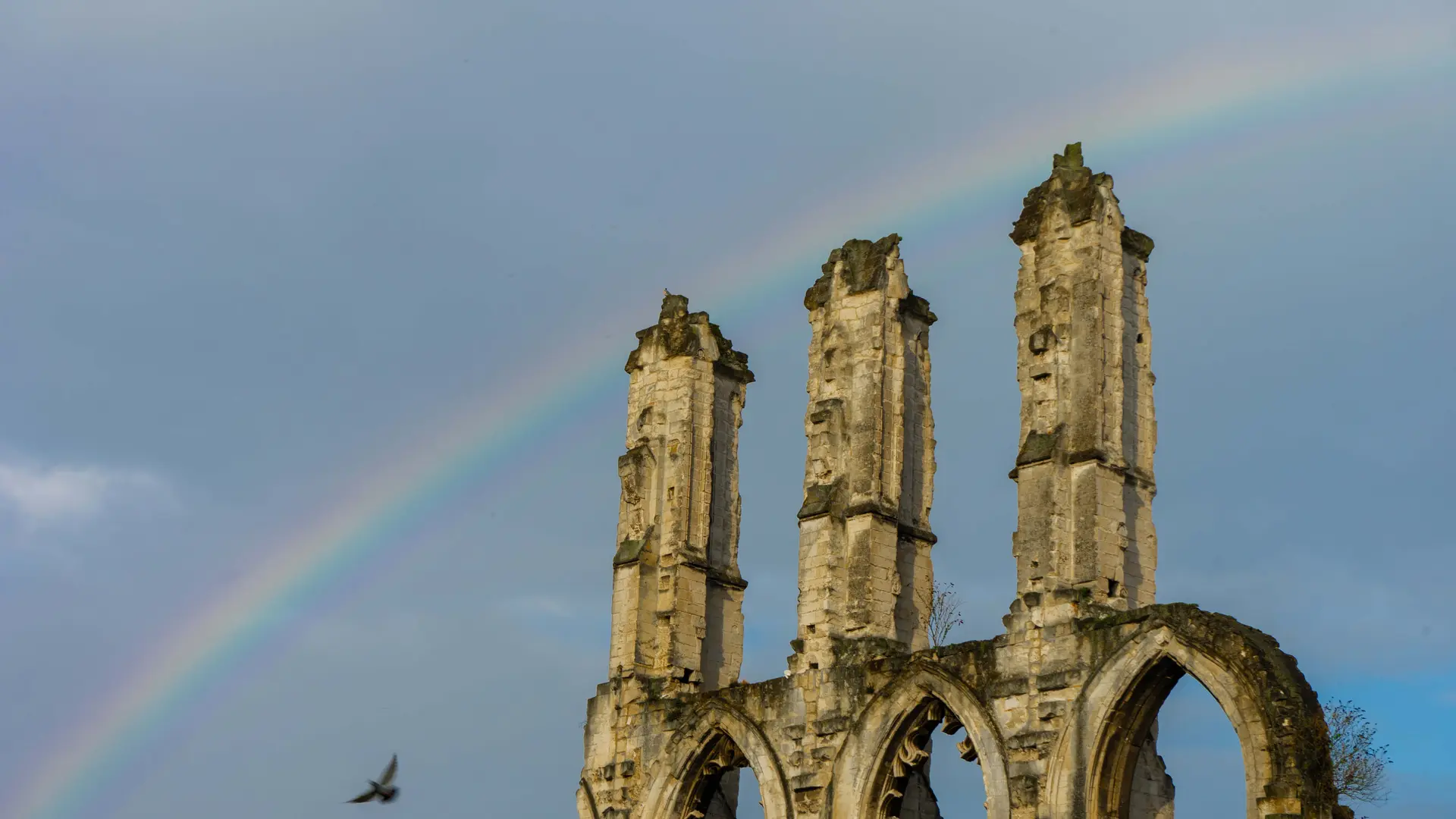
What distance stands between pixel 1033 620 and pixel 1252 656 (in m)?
2.81

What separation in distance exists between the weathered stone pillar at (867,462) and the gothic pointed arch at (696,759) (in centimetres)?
129

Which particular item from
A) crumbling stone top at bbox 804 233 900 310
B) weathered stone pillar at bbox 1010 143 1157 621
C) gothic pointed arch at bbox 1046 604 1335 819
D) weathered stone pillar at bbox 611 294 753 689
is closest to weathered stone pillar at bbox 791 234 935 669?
crumbling stone top at bbox 804 233 900 310

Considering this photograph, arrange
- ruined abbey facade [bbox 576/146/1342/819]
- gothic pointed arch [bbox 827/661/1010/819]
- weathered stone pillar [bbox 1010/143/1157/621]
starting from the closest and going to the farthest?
ruined abbey facade [bbox 576/146/1342/819]
weathered stone pillar [bbox 1010/143/1157/621]
gothic pointed arch [bbox 827/661/1010/819]

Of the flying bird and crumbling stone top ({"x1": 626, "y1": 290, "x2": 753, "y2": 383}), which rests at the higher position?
crumbling stone top ({"x1": 626, "y1": 290, "x2": 753, "y2": 383})

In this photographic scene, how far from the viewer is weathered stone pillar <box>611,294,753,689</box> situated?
95.6 ft

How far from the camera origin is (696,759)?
27.8 metres

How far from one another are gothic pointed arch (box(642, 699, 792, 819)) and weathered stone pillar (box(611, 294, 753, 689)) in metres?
Result: 1.21

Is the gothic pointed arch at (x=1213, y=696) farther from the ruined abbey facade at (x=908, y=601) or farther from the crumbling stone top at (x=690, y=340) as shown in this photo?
the crumbling stone top at (x=690, y=340)

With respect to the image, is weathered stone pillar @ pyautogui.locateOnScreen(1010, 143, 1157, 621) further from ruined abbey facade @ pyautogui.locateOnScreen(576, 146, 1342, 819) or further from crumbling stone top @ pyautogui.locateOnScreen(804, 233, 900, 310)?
crumbling stone top @ pyautogui.locateOnScreen(804, 233, 900, 310)

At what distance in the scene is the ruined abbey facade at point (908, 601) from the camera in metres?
23.0

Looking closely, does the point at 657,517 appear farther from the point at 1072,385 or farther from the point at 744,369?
the point at 1072,385

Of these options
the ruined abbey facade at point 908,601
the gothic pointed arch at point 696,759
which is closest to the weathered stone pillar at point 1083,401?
→ the ruined abbey facade at point 908,601

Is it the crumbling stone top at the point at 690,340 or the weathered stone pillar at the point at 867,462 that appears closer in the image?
the weathered stone pillar at the point at 867,462

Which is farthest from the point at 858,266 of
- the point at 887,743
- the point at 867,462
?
the point at 887,743
